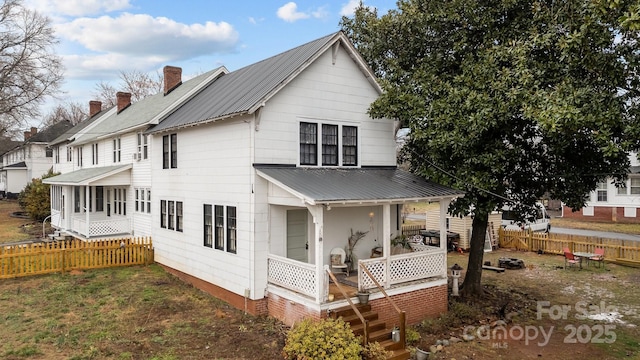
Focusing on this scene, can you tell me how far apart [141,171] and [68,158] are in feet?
54.2

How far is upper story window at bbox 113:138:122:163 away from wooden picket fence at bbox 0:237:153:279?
5.05 m

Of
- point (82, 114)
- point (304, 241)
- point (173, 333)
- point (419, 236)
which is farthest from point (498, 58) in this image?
point (82, 114)

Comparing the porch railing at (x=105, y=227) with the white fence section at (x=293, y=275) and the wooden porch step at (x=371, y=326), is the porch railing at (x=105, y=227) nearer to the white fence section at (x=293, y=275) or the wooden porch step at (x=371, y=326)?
the white fence section at (x=293, y=275)

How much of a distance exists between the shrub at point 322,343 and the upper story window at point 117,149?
1771cm

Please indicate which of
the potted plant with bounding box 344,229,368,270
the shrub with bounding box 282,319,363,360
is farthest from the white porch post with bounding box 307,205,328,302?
the potted plant with bounding box 344,229,368,270

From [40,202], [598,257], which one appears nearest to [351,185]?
[598,257]

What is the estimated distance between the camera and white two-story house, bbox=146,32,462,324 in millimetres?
12344

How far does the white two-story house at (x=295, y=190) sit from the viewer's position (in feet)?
40.5

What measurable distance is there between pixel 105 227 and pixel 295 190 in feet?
48.1

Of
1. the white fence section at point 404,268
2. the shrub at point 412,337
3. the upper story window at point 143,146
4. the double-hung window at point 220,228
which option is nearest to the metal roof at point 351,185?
the white fence section at point 404,268

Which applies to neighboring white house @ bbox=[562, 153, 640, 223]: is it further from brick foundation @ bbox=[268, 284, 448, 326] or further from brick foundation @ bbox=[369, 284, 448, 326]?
brick foundation @ bbox=[268, 284, 448, 326]

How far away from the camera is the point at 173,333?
1176 centimetres

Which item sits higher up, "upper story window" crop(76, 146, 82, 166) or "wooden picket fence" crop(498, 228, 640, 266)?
"upper story window" crop(76, 146, 82, 166)

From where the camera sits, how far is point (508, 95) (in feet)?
39.1
